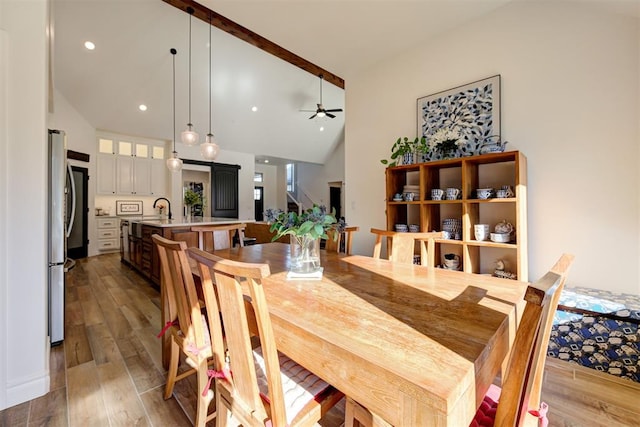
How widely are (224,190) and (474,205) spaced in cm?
711

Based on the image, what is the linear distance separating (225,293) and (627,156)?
2869 millimetres

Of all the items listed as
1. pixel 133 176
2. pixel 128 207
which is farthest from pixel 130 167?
pixel 128 207

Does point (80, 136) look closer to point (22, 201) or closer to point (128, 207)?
point (128, 207)

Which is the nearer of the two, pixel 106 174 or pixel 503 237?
pixel 503 237

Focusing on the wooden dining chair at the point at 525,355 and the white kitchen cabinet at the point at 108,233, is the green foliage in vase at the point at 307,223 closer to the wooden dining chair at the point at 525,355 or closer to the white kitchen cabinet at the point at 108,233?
the wooden dining chair at the point at 525,355

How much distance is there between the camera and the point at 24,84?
62.5 inches

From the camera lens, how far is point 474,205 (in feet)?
8.43

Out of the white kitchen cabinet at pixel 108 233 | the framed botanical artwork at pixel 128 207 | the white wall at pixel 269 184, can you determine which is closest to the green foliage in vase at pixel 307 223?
the white kitchen cabinet at pixel 108 233

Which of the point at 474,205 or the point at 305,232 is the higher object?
the point at 474,205

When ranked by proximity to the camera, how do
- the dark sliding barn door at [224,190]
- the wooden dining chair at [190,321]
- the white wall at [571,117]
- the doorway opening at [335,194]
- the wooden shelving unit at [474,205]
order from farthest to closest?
the doorway opening at [335,194] < the dark sliding barn door at [224,190] < the wooden shelving unit at [474,205] < the white wall at [571,117] < the wooden dining chair at [190,321]

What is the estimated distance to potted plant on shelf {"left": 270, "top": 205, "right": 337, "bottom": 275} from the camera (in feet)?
4.60

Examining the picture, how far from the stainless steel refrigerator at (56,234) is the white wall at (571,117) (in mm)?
Answer: 3674

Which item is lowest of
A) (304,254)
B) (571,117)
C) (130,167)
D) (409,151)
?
(304,254)

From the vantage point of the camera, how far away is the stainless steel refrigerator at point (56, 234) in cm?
222
